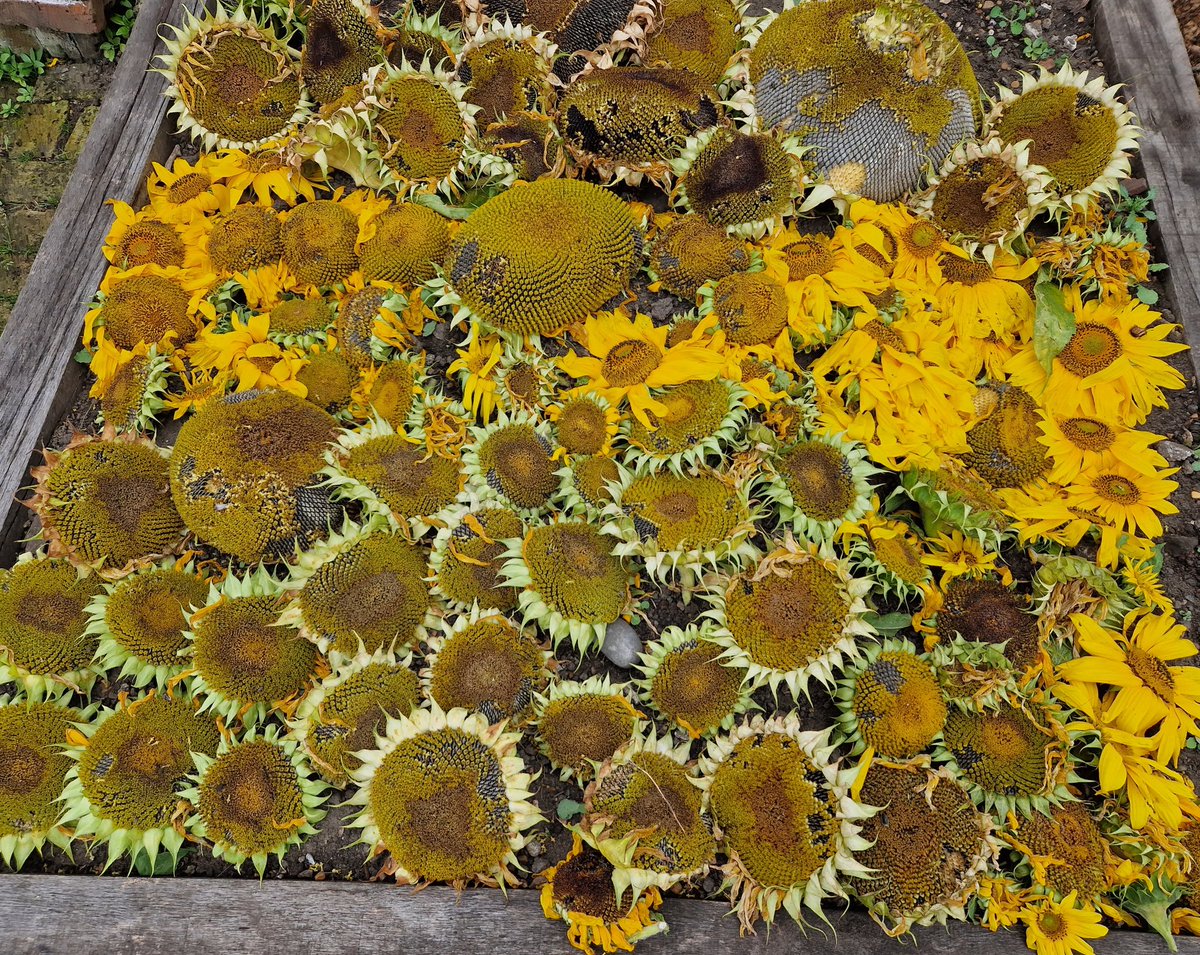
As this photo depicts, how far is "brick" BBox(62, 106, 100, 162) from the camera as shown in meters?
5.82

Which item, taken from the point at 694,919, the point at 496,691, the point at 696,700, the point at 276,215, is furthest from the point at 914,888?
the point at 276,215

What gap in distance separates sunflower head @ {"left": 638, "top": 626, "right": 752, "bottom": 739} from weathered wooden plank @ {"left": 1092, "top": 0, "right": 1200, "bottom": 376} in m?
2.65

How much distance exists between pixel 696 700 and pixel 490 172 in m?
2.44

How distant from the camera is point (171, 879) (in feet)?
9.26

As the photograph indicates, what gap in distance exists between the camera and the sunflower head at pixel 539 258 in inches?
127

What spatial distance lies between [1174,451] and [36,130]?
24.5ft

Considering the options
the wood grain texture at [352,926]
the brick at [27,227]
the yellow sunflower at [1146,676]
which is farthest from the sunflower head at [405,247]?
the brick at [27,227]

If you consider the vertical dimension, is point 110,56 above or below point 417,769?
above

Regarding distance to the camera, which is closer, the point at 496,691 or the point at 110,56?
the point at 496,691

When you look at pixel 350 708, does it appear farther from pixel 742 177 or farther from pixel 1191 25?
pixel 1191 25

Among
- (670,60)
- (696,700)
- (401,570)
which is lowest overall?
(696,700)

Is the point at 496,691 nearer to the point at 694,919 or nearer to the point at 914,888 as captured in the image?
the point at 694,919

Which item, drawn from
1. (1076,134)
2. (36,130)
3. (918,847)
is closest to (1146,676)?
(918,847)

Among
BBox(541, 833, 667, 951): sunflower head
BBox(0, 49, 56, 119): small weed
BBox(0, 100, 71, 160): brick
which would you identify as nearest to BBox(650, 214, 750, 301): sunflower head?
BBox(541, 833, 667, 951): sunflower head
